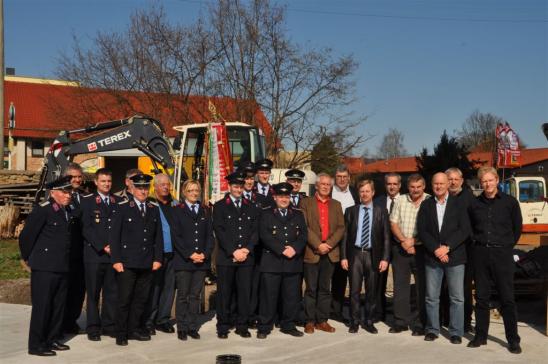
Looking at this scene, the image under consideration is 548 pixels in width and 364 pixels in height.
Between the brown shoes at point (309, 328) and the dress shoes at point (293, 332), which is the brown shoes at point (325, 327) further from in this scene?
the dress shoes at point (293, 332)

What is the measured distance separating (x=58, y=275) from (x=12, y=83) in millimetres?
52707

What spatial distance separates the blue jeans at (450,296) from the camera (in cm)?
772

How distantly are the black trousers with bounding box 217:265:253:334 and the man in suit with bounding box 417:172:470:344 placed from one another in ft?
7.08

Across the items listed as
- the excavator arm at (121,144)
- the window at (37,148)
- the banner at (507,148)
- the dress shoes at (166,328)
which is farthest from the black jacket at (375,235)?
the window at (37,148)

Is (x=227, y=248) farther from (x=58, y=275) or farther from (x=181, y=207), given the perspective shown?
(x=58, y=275)

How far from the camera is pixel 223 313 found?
802 centimetres

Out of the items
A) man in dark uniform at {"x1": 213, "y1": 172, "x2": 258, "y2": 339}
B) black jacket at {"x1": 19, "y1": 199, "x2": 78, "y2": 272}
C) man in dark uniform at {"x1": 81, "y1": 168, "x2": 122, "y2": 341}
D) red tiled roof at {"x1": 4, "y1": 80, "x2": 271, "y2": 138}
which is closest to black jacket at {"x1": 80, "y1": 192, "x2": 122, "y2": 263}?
man in dark uniform at {"x1": 81, "y1": 168, "x2": 122, "y2": 341}

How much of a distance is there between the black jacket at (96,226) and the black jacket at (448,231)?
3.67m

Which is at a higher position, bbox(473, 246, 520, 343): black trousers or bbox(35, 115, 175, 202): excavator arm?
bbox(35, 115, 175, 202): excavator arm

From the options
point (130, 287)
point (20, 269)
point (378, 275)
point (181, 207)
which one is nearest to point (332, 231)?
point (378, 275)

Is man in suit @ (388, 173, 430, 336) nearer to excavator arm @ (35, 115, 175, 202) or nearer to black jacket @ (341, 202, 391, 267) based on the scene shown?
black jacket @ (341, 202, 391, 267)

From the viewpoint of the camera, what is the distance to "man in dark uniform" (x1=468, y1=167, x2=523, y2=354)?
7375mm

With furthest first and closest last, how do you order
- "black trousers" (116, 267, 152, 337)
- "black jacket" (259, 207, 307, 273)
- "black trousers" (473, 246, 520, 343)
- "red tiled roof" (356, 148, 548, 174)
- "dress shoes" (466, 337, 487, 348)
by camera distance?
"red tiled roof" (356, 148, 548, 174) < "black jacket" (259, 207, 307, 273) < "black trousers" (116, 267, 152, 337) < "dress shoes" (466, 337, 487, 348) < "black trousers" (473, 246, 520, 343)

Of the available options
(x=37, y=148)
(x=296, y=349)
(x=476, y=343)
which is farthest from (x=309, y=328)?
(x=37, y=148)
